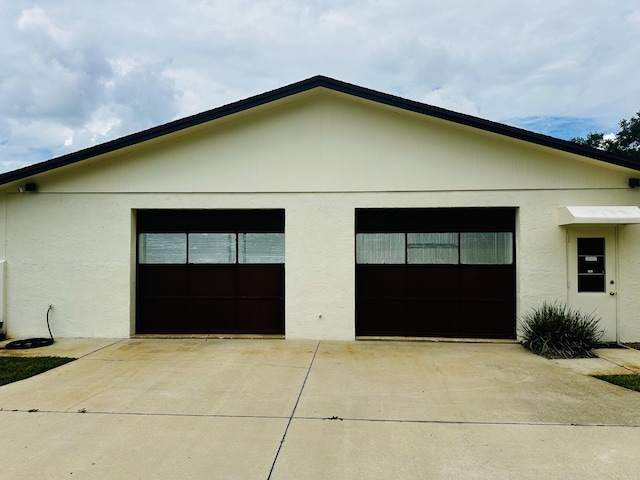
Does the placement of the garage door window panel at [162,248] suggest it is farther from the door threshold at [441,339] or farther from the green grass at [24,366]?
the door threshold at [441,339]

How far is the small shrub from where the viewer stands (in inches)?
320

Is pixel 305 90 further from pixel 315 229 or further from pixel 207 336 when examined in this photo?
pixel 207 336

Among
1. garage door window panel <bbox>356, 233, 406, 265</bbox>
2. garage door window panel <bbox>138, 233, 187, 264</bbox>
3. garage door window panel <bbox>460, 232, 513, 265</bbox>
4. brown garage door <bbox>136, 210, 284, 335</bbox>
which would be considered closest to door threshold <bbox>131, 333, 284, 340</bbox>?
brown garage door <bbox>136, 210, 284, 335</bbox>

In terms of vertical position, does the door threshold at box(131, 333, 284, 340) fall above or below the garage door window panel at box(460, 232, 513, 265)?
below

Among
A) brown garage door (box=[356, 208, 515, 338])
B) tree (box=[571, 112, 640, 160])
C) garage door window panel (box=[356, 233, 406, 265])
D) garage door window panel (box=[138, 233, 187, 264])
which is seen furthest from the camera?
tree (box=[571, 112, 640, 160])

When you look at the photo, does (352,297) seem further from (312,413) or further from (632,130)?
(632,130)

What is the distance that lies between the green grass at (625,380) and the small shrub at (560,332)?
4.27 ft

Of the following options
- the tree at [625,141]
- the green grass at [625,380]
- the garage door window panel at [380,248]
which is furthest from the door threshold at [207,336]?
the tree at [625,141]

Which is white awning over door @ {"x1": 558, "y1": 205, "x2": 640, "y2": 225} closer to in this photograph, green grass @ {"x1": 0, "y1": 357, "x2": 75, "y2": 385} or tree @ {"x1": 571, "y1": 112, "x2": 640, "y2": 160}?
green grass @ {"x1": 0, "y1": 357, "x2": 75, "y2": 385}

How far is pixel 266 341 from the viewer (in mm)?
9328

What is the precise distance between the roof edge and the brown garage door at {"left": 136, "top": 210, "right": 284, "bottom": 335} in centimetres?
177

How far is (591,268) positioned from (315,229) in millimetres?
5895

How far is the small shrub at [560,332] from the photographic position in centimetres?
814

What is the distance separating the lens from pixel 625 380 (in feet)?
21.3
